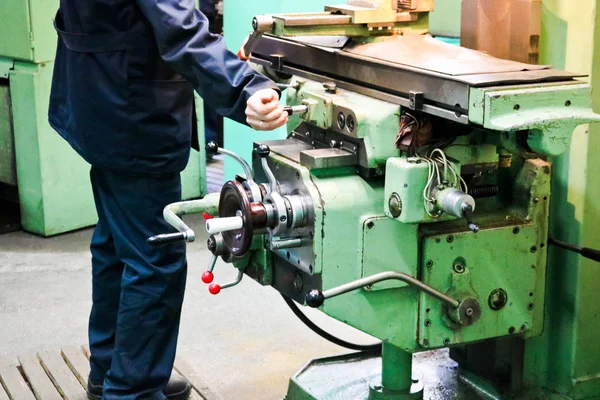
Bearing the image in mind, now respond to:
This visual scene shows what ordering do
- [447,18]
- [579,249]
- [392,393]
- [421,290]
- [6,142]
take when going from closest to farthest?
1. [421,290]
2. [579,249]
3. [392,393]
4. [447,18]
5. [6,142]

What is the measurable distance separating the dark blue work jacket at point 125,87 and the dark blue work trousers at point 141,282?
57 mm

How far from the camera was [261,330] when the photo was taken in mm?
2730

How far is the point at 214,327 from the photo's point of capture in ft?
9.07

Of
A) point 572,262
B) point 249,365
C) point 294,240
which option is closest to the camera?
point 294,240

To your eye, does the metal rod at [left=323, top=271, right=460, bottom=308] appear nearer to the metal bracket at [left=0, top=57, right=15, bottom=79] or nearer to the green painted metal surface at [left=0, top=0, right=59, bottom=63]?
the green painted metal surface at [left=0, top=0, right=59, bottom=63]

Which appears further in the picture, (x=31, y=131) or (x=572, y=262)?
(x=31, y=131)

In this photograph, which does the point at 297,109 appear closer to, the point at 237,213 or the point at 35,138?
the point at 237,213

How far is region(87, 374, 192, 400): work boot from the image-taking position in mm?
2273

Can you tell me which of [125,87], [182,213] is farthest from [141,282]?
[125,87]

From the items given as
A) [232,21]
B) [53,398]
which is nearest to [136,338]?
[53,398]

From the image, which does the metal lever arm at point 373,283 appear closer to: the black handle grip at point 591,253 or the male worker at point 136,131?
the black handle grip at point 591,253

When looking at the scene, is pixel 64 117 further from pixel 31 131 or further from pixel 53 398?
pixel 31 131

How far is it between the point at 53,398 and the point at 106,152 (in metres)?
0.64

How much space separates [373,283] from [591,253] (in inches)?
17.0
